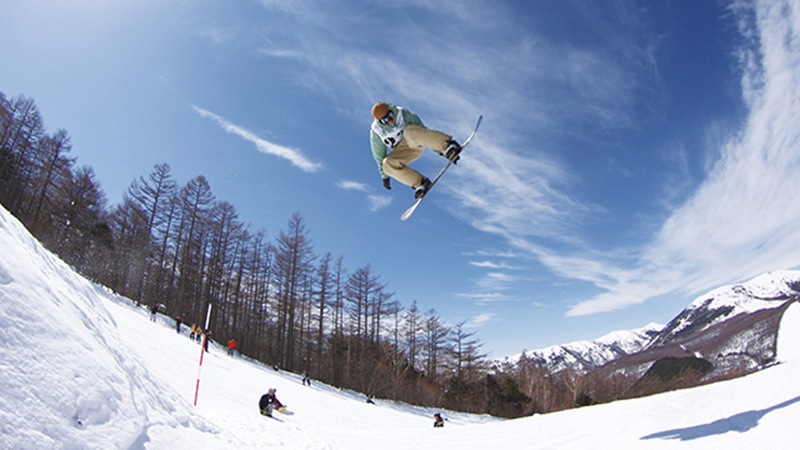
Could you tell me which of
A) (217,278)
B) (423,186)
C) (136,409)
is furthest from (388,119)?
(217,278)

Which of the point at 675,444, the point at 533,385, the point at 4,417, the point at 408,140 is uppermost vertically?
the point at 408,140

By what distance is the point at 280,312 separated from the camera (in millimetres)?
29656

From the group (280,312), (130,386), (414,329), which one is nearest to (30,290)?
(130,386)

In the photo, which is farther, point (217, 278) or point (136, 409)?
point (217, 278)

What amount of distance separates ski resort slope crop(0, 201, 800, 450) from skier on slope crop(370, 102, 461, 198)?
3613mm

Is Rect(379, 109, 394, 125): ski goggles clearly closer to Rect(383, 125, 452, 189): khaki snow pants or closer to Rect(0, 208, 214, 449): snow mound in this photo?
Rect(383, 125, 452, 189): khaki snow pants

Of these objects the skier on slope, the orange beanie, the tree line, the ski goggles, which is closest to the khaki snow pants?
the skier on slope

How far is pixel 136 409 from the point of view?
257 centimetres

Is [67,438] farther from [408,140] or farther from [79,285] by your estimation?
[408,140]

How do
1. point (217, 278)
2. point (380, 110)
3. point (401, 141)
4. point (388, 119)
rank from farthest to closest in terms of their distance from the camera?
point (217, 278) < point (401, 141) < point (388, 119) < point (380, 110)

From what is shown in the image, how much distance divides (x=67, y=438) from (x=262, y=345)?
112ft

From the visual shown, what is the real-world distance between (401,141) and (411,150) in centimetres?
23

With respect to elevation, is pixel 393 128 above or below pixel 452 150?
above

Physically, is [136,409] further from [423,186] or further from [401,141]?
[423,186]
